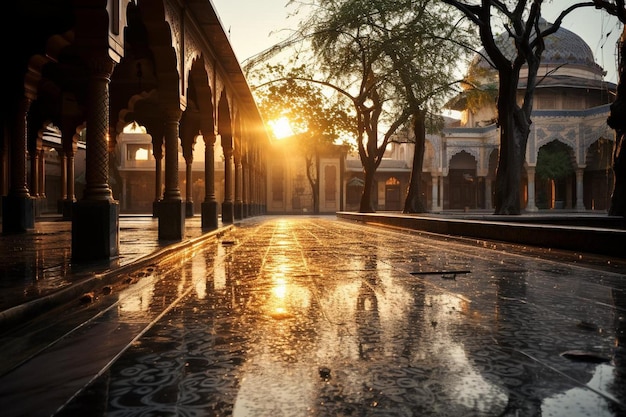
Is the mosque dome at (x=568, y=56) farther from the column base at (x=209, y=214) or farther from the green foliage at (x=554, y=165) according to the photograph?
the column base at (x=209, y=214)

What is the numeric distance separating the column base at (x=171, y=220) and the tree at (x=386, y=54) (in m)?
10.6

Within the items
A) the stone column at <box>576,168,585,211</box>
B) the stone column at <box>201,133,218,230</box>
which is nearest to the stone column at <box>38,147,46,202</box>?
the stone column at <box>201,133,218,230</box>

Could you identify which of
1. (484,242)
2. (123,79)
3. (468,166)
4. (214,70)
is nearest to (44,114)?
(123,79)

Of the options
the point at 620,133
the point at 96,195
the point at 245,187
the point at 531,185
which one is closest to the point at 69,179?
the point at 245,187

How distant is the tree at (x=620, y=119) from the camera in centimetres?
1192

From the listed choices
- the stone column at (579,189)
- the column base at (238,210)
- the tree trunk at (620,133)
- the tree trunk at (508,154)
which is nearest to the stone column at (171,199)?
the tree trunk at (620,133)

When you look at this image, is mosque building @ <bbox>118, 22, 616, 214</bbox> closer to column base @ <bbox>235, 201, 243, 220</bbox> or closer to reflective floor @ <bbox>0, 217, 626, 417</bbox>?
column base @ <bbox>235, 201, 243, 220</bbox>

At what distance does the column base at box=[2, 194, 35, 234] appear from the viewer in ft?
39.8

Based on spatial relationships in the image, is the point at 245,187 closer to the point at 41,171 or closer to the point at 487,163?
the point at 41,171

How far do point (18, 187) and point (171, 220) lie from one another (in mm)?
4461

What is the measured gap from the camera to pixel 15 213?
40.1 feet

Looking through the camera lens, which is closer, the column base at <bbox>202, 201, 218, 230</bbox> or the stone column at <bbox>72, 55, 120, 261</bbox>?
the stone column at <bbox>72, 55, 120, 261</bbox>

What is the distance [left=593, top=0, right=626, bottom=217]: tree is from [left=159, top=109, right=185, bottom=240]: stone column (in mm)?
9577

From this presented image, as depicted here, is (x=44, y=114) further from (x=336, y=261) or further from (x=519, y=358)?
(x=519, y=358)
